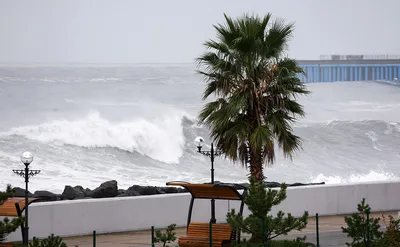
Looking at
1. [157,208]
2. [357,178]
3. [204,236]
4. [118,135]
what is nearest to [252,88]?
[157,208]

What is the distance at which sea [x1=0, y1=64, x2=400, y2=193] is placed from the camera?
4144cm

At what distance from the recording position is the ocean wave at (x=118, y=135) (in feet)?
143

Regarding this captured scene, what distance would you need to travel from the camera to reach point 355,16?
53094 mm

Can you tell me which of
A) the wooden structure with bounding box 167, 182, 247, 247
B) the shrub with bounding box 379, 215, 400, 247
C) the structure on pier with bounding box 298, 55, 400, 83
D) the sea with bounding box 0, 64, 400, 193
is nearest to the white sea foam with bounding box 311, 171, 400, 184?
the sea with bounding box 0, 64, 400, 193

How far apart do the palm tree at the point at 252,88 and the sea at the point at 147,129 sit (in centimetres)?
1736

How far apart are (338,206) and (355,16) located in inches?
1226

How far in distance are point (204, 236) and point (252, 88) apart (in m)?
3.98

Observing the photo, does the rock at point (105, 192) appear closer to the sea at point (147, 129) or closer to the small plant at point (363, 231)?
the small plant at point (363, 231)

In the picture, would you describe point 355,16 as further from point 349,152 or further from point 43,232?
point 43,232

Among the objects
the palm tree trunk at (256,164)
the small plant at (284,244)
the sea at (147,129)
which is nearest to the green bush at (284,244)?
the small plant at (284,244)

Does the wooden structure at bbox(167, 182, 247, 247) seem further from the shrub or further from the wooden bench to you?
the shrub

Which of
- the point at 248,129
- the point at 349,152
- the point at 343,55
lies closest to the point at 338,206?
the point at 248,129

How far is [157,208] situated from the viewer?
2091cm

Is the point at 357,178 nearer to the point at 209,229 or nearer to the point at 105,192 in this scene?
the point at 105,192
